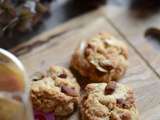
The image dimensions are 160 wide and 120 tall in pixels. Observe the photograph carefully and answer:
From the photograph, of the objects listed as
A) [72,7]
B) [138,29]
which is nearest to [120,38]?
[138,29]

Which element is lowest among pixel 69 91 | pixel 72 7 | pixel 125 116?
pixel 125 116

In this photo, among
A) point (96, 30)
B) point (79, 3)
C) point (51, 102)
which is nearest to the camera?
point (51, 102)

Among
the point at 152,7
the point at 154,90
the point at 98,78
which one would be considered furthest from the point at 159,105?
the point at 152,7

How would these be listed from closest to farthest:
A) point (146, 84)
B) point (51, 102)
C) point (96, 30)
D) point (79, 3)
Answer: point (51, 102) < point (146, 84) < point (96, 30) < point (79, 3)

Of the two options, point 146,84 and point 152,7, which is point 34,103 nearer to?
point 146,84

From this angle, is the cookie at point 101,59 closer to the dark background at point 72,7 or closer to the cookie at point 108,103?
the cookie at point 108,103

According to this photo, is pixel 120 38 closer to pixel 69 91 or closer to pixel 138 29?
pixel 138 29

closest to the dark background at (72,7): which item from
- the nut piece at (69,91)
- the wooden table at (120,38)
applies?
the wooden table at (120,38)
